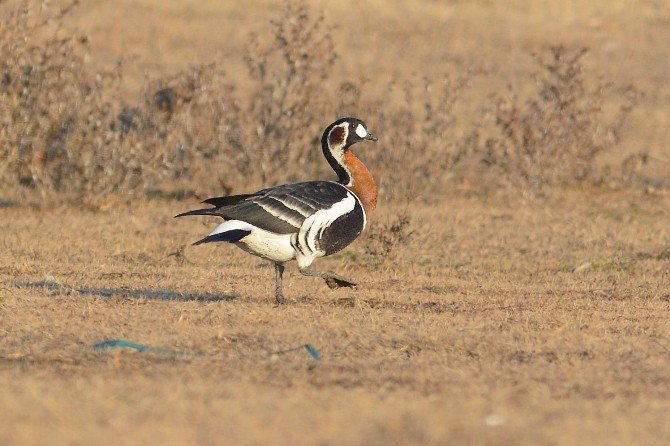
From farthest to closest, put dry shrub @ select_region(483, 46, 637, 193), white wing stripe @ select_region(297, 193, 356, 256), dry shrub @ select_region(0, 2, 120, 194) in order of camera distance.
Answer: dry shrub @ select_region(483, 46, 637, 193) → dry shrub @ select_region(0, 2, 120, 194) → white wing stripe @ select_region(297, 193, 356, 256)

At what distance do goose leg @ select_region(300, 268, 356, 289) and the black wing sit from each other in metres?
0.57

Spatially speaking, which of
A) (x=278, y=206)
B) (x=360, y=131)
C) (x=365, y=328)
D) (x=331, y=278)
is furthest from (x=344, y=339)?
(x=360, y=131)

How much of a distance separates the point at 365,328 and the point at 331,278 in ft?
5.35

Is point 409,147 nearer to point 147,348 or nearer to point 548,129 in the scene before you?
point 548,129

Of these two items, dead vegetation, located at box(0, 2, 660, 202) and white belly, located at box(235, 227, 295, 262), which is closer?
white belly, located at box(235, 227, 295, 262)

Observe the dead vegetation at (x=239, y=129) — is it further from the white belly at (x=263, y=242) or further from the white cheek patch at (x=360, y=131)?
the white belly at (x=263, y=242)

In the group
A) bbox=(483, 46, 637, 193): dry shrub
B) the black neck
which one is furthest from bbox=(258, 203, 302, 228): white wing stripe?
bbox=(483, 46, 637, 193): dry shrub

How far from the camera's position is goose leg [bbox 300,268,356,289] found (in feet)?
31.4

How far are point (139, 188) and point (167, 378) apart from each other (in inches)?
336

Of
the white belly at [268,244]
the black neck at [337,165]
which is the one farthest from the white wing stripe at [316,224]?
the black neck at [337,165]

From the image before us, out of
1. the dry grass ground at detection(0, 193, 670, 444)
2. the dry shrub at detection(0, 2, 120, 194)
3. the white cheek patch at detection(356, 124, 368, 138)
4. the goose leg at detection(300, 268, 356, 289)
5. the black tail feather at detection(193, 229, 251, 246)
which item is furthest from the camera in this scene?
the dry shrub at detection(0, 2, 120, 194)

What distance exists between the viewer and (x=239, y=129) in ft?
51.1

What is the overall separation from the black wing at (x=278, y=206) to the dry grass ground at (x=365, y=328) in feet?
2.05

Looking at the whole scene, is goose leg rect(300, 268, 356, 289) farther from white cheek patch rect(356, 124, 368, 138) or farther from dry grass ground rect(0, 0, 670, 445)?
white cheek patch rect(356, 124, 368, 138)
